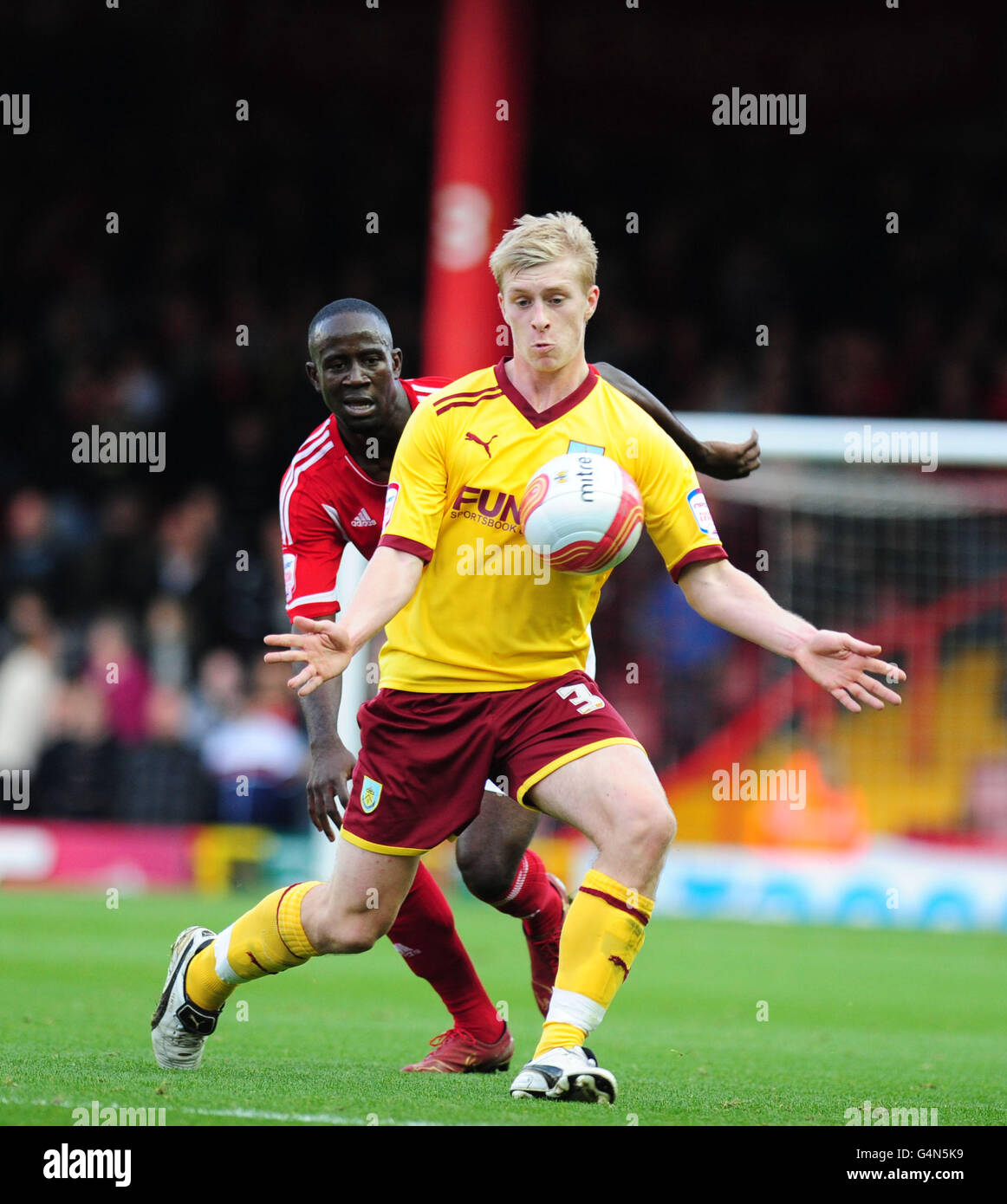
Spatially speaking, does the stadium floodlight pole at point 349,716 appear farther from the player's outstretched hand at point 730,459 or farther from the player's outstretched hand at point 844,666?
the player's outstretched hand at point 844,666

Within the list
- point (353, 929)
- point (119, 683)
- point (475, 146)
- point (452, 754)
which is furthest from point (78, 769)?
point (452, 754)

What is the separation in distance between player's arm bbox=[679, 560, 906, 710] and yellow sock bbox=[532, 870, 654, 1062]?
0.79 metres

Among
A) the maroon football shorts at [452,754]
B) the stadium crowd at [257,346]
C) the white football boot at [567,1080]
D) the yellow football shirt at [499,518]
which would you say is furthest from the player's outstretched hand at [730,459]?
the stadium crowd at [257,346]

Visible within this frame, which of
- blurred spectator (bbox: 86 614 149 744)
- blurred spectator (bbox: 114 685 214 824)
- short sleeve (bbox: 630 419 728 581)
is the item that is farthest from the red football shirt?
blurred spectator (bbox: 86 614 149 744)

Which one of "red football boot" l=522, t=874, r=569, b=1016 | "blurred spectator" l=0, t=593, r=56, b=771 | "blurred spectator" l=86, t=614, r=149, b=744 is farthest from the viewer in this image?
"blurred spectator" l=86, t=614, r=149, b=744

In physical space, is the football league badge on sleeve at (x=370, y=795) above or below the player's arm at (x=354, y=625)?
below

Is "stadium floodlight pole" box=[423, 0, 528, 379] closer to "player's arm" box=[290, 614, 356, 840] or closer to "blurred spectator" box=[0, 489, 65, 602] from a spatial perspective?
"blurred spectator" box=[0, 489, 65, 602]

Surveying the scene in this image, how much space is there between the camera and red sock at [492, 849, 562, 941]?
5.96 meters

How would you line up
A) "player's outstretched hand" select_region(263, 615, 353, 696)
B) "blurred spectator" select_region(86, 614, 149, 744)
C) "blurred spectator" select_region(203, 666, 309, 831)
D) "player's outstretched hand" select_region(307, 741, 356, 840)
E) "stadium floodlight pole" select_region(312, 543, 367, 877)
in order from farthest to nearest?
1. "blurred spectator" select_region(86, 614, 149, 744)
2. "blurred spectator" select_region(203, 666, 309, 831)
3. "stadium floodlight pole" select_region(312, 543, 367, 877)
4. "player's outstretched hand" select_region(307, 741, 356, 840)
5. "player's outstretched hand" select_region(263, 615, 353, 696)

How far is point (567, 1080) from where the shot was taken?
4637mm

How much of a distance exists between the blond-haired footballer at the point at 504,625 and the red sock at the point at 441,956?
2.27 feet

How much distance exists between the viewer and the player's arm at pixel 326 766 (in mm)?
5562

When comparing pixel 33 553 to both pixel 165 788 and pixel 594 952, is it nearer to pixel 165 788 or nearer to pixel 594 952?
pixel 165 788

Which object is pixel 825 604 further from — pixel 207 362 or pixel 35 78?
pixel 35 78
